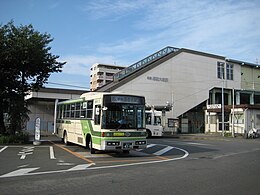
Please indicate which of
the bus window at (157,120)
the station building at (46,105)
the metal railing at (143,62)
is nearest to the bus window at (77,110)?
the bus window at (157,120)

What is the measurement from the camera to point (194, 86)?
4522cm

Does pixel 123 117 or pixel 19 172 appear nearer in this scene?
pixel 19 172

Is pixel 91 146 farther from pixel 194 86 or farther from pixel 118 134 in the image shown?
pixel 194 86

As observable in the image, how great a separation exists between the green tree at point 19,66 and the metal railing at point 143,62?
19039mm

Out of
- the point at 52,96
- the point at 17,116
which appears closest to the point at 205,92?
the point at 52,96

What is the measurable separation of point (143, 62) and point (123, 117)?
29210mm

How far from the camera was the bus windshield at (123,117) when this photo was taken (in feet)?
42.0

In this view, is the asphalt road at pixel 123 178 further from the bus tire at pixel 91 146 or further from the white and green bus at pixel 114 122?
the bus tire at pixel 91 146

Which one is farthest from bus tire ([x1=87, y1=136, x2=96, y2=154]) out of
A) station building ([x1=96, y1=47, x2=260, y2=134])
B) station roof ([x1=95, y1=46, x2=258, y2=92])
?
station roof ([x1=95, y1=46, x2=258, y2=92])

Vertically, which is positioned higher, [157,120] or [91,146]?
[157,120]

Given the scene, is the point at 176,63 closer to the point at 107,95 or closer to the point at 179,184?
the point at 107,95

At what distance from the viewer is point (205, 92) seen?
4634cm

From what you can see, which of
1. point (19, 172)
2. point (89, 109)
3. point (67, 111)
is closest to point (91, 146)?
point (89, 109)

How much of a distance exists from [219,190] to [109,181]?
2.90m
